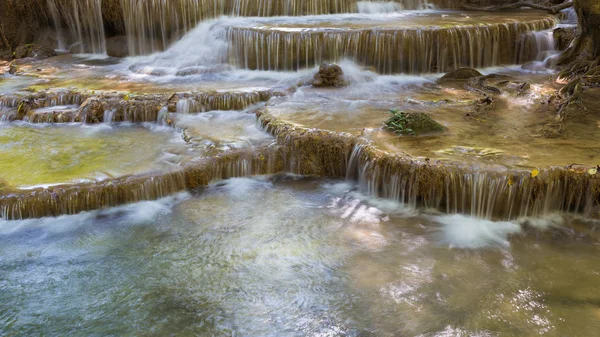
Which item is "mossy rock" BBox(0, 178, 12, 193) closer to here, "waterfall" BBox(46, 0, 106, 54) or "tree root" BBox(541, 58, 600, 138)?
"tree root" BBox(541, 58, 600, 138)

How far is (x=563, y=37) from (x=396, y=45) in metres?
3.08

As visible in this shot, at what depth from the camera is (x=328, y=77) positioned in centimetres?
877

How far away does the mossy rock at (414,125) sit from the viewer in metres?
6.27

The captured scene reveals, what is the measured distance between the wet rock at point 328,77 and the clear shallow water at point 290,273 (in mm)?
3274

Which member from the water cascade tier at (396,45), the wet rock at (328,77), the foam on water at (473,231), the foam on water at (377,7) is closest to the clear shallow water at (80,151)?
the wet rock at (328,77)

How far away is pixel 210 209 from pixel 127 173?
3.54 feet

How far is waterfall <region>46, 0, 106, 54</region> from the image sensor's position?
12.3m

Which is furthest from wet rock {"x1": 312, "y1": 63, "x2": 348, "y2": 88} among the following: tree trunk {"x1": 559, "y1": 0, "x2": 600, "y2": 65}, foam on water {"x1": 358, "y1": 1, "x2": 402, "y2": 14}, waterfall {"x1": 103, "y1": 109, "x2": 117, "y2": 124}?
foam on water {"x1": 358, "y1": 1, "x2": 402, "y2": 14}

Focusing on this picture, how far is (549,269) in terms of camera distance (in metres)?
4.54

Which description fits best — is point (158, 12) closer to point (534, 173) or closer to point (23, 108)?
point (23, 108)

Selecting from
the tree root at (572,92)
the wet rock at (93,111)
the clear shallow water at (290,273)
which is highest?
the tree root at (572,92)

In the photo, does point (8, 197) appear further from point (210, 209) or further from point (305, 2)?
point (305, 2)

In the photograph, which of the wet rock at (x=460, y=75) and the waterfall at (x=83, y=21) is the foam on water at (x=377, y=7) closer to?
the wet rock at (x=460, y=75)

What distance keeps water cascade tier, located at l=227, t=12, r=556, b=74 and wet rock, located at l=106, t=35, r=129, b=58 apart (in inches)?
128
